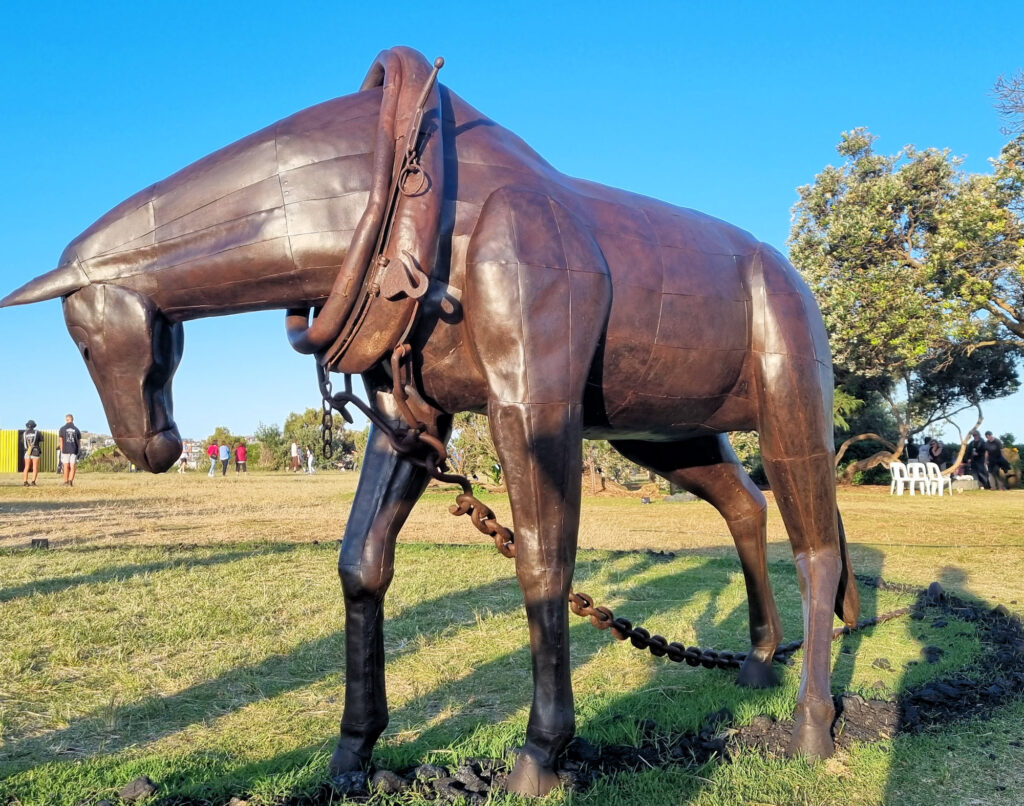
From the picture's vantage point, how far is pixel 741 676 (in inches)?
183

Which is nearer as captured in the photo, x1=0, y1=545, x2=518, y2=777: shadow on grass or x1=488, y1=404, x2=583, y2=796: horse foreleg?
x1=488, y1=404, x2=583, y2=796: horse foreleg

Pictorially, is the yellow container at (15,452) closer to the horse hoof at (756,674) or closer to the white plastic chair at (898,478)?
the white plastic chair at (898,478)

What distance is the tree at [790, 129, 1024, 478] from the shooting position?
A: 1772cm

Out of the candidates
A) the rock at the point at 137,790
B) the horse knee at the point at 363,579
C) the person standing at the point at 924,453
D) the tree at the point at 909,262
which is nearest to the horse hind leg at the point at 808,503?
the horse knee at the point at 363,579

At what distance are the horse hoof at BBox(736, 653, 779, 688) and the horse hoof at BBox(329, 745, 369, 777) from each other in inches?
87.7

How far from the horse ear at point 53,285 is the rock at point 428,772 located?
207 centimetres

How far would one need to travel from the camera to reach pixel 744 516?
4.66m

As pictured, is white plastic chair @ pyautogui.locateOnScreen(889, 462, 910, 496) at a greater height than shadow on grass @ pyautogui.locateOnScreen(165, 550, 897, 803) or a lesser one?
greater

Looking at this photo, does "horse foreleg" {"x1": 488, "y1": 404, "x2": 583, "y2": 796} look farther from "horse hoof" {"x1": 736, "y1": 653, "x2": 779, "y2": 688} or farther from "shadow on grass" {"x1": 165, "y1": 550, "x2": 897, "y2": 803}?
"horse hoof" {"x1": 736, "y1": 653, "x2": 779, "y2": 688}

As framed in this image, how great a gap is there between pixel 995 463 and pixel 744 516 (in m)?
26.3

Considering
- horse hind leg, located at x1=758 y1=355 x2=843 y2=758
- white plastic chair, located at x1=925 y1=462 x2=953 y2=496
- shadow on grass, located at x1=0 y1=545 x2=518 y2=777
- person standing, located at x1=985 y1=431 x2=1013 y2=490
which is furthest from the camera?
person standing, located at x1=985 y1=431 x2=1013 y2=490

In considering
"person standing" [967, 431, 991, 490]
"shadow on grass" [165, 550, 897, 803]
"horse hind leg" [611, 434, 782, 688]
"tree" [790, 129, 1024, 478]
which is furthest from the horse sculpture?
"person standing" [967, 431, 991, 490]

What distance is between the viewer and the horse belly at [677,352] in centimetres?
329

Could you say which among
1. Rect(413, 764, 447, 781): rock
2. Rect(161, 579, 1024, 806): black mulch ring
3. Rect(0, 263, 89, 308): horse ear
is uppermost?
Rect(0, 263, 89, 308): horse ear
